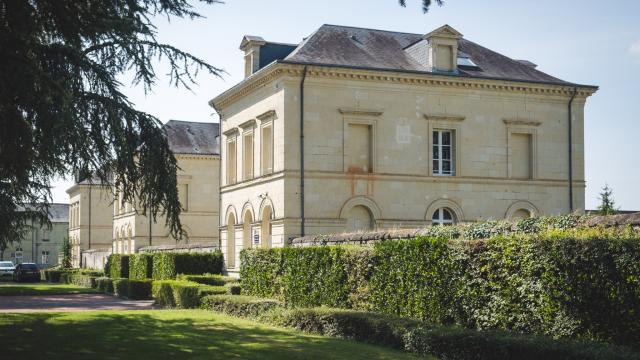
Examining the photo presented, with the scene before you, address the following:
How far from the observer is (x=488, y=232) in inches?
661

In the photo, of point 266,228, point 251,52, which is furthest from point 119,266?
point 251,52

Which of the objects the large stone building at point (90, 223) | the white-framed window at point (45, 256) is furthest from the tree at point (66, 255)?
the white-framed window at point (45, 256)

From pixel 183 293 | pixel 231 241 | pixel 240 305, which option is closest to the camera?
pixel 240 305

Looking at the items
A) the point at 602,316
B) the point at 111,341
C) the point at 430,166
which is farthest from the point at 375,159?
the point at 602,316

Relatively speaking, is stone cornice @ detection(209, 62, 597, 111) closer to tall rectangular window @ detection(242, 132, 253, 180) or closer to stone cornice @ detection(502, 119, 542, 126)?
stone cornice @ detection(502, 119, 542, 126)

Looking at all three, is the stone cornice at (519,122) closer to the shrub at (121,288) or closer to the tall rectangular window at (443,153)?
the tall rectangular window at (443,153)

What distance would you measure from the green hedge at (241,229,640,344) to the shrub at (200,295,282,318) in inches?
52.2

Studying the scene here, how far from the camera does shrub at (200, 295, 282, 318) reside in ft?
73.2

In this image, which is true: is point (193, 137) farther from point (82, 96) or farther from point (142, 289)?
point (82, 96)

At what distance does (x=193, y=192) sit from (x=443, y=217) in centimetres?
2467

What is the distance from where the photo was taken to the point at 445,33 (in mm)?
35062

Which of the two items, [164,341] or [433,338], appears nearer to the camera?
[433,338]

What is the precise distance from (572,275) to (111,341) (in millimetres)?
9020

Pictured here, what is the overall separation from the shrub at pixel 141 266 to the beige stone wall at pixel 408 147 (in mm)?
7332
